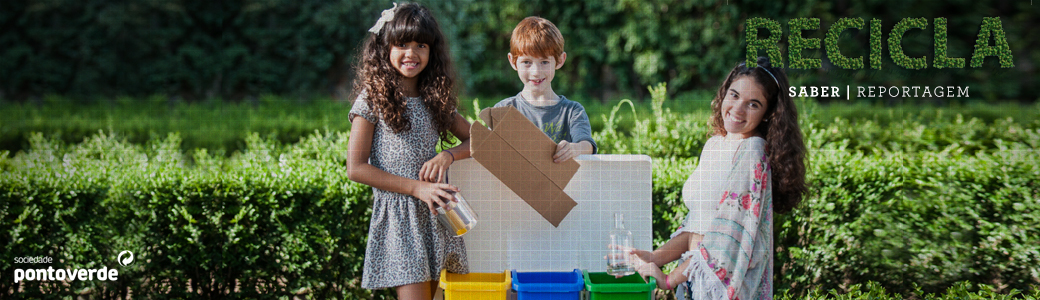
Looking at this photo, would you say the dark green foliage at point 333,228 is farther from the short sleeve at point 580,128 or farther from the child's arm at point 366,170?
the child's arm at point 366,170

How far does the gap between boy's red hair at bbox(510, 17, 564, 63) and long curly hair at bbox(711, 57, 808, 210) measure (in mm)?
754

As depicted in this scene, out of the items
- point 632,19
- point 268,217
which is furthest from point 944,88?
point 268,217

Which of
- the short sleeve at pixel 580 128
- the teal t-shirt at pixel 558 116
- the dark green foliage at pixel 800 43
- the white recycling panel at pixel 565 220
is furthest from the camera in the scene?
the dark green foliage at pixel 800 43

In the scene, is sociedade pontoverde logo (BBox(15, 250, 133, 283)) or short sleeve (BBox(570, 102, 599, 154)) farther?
sociedade pontoverde logo (BBox(15, 250, 133, 283))

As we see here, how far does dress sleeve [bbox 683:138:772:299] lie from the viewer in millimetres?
2334

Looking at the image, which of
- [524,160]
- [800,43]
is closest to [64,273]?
[524,160]

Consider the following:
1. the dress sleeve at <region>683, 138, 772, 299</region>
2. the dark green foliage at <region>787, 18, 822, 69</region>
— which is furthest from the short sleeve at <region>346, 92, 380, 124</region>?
the dark green foliage at <region>787, 18, 822, 69</region>

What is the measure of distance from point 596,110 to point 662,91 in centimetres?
385

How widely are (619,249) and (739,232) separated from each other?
0.43m

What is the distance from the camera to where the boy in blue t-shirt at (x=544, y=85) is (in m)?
2.88

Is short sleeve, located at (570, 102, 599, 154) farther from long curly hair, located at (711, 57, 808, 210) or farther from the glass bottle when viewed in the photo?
long curly hair, located at (711, 57, 808, 210)

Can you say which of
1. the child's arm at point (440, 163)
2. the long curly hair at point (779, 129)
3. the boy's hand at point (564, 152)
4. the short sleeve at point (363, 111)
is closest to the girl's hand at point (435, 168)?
the child's arm at point (440, 163)

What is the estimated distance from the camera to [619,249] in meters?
2.54

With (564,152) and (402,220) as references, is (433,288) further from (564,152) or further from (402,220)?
(564,152)
